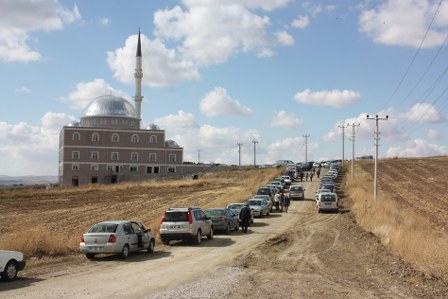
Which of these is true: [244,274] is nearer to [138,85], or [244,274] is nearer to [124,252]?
[124,252]

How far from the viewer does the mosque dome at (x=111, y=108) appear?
121 meters

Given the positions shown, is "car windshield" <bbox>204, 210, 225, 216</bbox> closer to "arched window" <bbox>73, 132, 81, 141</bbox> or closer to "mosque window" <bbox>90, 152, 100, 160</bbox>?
"mosque window" <bbox>90, 152, 100, 160</bbox>

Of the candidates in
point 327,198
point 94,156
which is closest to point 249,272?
point 327,198

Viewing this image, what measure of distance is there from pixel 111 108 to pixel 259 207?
86040mm

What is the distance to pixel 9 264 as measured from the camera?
14898 millimetres

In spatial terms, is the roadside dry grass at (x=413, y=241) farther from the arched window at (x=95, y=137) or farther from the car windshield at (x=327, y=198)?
the arched window at (x=95, y=137)

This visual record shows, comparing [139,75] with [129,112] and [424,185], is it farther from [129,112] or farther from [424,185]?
[424,185]

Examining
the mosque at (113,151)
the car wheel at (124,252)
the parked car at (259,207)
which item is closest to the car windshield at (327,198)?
the parked car at (259,207)

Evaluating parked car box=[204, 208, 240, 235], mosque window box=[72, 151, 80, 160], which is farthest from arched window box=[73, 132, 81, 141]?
parked car box=[204, 208, 240, 235]

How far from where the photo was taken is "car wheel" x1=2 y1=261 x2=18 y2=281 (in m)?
14.8

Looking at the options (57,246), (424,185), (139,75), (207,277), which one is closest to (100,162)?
(139,75)

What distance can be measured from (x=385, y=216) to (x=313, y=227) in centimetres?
405

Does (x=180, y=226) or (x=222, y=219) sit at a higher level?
(x=180, y=226)

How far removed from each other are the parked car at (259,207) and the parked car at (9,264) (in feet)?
85.7
